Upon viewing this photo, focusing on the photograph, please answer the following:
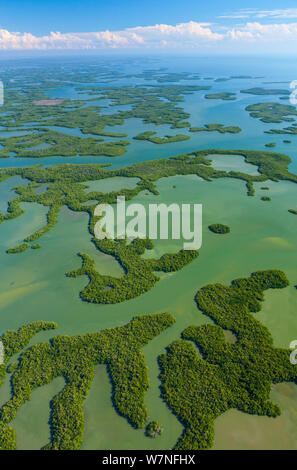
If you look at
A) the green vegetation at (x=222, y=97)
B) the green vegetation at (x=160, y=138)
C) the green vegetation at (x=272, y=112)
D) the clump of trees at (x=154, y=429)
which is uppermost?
the green vegetation at (x=222, y=97)

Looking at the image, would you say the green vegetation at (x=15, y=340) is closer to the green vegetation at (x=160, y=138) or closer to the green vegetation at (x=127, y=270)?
the green vegetation at (x=127, y=270)

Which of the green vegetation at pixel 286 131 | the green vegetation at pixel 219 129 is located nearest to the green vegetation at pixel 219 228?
the green vegetation at pixel 219 129

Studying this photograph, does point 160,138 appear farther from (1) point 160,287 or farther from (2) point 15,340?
(2) point 15,340

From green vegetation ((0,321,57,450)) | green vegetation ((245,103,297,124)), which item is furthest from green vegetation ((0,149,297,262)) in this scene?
green vegetation ((245,103,297,124))

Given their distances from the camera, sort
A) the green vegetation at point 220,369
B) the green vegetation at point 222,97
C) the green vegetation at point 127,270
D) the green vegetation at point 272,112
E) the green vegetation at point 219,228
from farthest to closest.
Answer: the green vegetation at point 222,97
the green vegetation at point 272,112
the green vegetation at point 219,228
the green vegetation at point 127,270
the green vegetation at point 220,369

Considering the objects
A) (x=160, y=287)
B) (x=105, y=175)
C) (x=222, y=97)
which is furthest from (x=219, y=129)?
(x=160, y=287)

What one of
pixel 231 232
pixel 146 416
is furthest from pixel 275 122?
pixel 146 416
